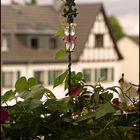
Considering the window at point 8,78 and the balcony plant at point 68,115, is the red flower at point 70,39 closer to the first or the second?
the balcony plant at point 68,115

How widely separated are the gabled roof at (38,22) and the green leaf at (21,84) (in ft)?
84.5

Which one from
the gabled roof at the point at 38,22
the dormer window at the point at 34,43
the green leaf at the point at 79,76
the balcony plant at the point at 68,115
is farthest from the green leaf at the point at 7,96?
the dormer window at the point at 34,43

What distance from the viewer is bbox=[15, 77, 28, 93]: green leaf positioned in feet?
4.65

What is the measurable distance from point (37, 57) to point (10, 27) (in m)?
2.33

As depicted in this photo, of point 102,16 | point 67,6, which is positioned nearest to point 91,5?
point 102,16

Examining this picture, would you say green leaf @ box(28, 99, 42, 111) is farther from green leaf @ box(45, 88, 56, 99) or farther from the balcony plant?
green leaf @ box(45, 88, 56, 99)

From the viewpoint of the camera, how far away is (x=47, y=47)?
1167 inches

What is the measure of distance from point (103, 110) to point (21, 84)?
25cm

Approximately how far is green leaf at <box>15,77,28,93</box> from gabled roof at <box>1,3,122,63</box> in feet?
84.5

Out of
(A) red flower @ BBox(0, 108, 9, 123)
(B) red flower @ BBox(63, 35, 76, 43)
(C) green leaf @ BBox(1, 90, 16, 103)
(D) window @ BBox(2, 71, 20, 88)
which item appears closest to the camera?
(A) red flower @ BBox(0, 108, 9, 123)

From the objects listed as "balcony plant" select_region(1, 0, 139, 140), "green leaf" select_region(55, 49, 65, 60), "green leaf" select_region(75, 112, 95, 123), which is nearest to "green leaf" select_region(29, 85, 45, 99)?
"balcony plant" select_region(1, 0, 139, 140)

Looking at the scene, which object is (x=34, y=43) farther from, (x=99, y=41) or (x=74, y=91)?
(x=74, y=91)

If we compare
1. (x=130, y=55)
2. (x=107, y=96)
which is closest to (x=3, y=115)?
(x=107, y=96)

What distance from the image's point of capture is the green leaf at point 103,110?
132cm
